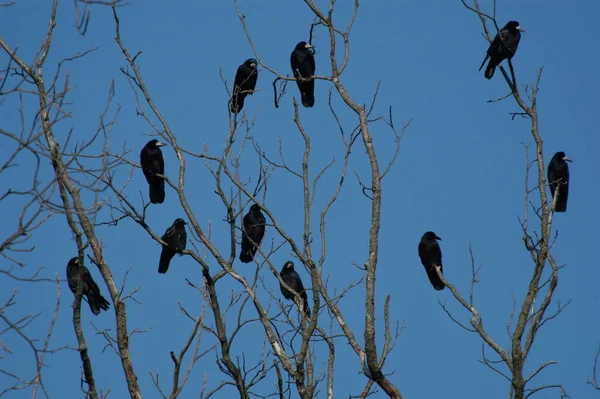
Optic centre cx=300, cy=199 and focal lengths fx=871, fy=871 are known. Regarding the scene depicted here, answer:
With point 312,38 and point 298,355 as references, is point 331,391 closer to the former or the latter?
point 298,355

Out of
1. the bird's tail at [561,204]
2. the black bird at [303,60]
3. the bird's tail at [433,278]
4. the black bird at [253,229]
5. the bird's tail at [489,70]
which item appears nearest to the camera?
the bird's tail at [489,70]

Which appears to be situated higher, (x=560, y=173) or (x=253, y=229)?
(x=560, y=173)

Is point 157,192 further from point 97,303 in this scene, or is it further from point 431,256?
point 431,256

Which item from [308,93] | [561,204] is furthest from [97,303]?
[561,204]

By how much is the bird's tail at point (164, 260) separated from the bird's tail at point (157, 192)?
582 mm

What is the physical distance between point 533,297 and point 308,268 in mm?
1959

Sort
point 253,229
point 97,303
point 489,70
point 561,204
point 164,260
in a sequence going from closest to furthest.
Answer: point 97,303 < point 489,70 < point 164,260 < point 253,229 < point 561,204

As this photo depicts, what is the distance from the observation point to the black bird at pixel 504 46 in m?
9.74

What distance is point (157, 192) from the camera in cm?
1014

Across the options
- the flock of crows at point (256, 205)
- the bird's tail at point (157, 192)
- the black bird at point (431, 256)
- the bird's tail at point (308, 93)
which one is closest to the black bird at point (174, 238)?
the flock of crows at point (256, 205)

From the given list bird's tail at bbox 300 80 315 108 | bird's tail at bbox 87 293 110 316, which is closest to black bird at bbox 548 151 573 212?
bird's tail at bbox 300 80 315 108

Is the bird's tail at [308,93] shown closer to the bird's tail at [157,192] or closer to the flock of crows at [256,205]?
the flock of crows at [256,205]

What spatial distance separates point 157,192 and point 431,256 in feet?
10.9

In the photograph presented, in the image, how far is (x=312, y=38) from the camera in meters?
6.97
